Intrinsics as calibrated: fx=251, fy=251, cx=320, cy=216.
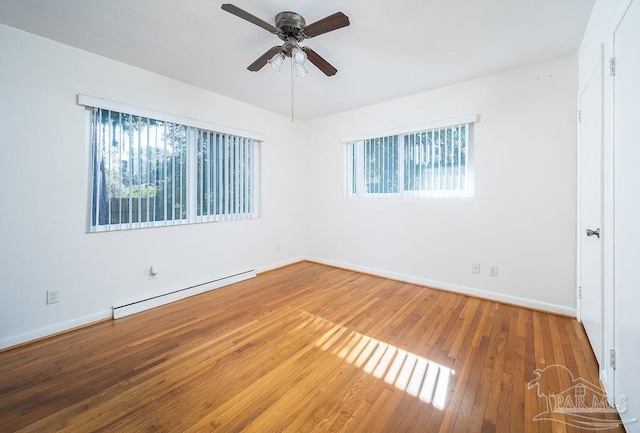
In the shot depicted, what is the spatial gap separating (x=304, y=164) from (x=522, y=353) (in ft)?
13.1

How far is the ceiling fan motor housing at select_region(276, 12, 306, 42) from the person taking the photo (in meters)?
1.92

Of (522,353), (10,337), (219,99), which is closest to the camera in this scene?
(522,353)

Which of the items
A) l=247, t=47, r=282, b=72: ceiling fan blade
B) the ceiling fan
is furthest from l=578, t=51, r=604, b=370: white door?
l=247, t=47, r=282, b=72: ceiling fan blade

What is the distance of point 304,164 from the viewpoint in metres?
4.82

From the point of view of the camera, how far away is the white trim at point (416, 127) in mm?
3011

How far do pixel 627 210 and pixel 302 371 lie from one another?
202cm

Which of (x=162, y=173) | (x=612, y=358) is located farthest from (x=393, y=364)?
(x=162, y=173)

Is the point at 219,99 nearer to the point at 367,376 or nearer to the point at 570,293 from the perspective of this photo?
the point at 367,376

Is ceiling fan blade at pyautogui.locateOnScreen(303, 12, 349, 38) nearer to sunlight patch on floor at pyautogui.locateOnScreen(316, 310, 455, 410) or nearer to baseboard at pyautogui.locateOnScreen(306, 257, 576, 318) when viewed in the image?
sunlight patch on floor at pyautogui.locateOnScreen(316, 310, 455, 410)

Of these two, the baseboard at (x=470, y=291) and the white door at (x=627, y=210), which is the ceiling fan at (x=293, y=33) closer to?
the white door at (x=627, y=210)

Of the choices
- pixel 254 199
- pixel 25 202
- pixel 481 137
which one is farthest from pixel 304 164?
pixel 25 202

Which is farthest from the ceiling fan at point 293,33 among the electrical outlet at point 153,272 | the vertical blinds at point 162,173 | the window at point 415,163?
the electrical outlet at point 153,272

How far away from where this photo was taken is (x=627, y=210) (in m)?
1.22

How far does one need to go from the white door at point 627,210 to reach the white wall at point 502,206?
1410mm
